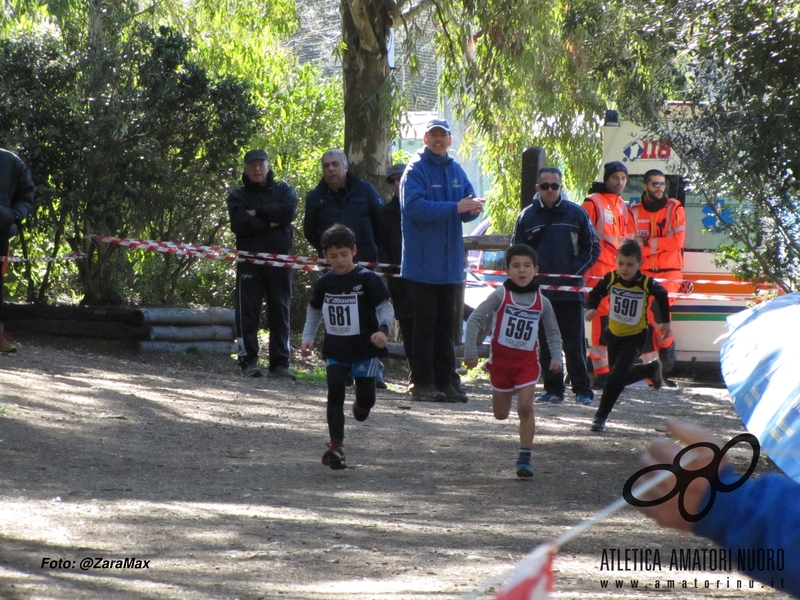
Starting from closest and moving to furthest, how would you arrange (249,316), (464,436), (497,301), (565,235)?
(497,301) < (464,436) < (565,235) < (249,316)

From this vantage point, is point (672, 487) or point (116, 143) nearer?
point (672, 487)

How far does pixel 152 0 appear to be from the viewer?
1778 cm

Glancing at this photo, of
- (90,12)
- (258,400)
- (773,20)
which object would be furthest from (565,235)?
(90,12)

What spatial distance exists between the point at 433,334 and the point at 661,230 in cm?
336

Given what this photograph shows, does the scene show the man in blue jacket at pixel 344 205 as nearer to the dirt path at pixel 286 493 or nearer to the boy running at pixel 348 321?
the dirt path at pixel 286 493

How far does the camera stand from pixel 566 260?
33.8ft

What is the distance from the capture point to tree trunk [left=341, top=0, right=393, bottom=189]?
43.8 feet

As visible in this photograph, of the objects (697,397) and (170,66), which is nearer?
(697,397)

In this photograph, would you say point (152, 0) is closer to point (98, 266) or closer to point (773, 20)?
point (98, 266)

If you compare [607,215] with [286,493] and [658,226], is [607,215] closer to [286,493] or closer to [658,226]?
[658,226]

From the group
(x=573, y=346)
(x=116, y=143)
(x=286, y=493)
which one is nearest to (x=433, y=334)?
(x=573, y=346)

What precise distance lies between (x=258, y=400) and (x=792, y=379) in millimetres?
6126

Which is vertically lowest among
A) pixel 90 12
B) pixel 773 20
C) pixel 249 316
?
pixel 249 316

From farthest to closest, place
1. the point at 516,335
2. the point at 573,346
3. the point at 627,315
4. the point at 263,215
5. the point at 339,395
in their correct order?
the point at 263,215
the point at 573,346
the point at 627,315
the point at 516,335
the point at 339,395
